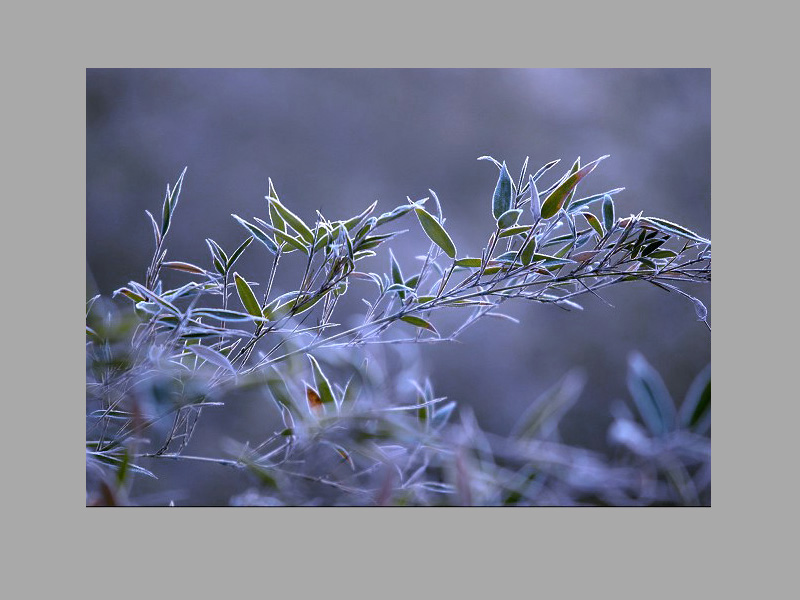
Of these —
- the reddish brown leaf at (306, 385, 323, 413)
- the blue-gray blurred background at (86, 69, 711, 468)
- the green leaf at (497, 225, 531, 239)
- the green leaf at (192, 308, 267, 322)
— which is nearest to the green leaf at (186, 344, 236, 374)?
the green leaf at (192, 308, 267, 322)

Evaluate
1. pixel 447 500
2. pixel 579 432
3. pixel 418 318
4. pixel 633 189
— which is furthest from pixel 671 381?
pixel 418 318

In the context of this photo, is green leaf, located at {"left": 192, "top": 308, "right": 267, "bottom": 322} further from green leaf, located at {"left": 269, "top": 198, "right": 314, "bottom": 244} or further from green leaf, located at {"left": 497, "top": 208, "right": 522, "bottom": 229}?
green leaf, located at {"left": 497, "top": 208, "right": 522, "bottom": 229}

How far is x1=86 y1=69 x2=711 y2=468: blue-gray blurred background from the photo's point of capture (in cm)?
266

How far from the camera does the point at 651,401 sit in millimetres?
1390

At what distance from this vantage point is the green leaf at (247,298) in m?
1.51

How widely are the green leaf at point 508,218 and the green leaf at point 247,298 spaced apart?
55 cm

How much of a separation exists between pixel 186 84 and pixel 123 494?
5.60 ft

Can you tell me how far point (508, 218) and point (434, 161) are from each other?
1664mm

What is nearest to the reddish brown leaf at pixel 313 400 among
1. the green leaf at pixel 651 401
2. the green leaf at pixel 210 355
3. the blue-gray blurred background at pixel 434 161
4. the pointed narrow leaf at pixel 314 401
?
the pointed narrow leaf at pixel 314 401

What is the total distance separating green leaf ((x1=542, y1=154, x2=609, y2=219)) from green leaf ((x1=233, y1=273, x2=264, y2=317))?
2.10 ft

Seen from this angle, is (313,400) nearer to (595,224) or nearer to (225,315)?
(225,315)

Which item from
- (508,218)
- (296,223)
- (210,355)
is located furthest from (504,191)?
(210,355)

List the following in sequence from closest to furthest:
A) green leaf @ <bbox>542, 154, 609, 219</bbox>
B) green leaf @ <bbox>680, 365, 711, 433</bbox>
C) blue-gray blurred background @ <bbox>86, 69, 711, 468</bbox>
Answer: green leaf @ <bbox>680, 365, 711, 433</bbox> < green leaf @ <bbox>542, 154, 609, 219</bbox> < blue-gray blurred background @ <bbox>86, 69, 711, 468</bbox>

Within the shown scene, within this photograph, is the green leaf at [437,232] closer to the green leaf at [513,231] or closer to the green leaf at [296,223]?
the green leaf at [513,231]
